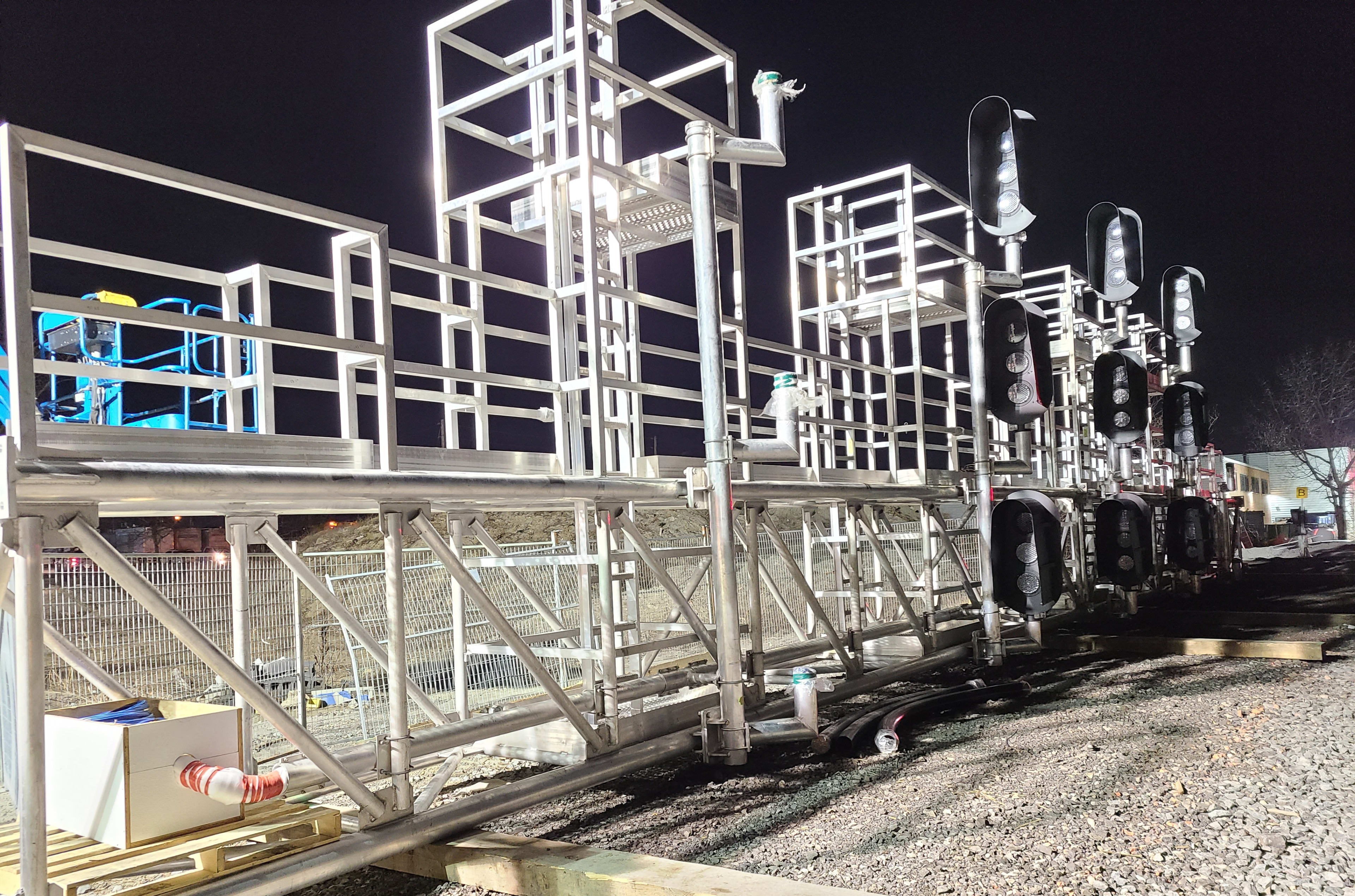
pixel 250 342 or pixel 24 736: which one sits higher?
pixel 250 342

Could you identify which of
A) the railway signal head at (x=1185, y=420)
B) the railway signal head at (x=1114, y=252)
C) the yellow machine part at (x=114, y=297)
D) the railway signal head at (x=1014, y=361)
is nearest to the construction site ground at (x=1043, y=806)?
the railway signal head at (x=1014, y=361)

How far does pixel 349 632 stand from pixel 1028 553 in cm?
676

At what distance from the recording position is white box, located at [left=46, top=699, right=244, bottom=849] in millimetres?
3844

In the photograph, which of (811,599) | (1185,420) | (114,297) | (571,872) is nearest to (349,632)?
(114,297)

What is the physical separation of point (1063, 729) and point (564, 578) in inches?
381

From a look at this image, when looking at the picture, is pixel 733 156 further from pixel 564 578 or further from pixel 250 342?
pixel 564 578

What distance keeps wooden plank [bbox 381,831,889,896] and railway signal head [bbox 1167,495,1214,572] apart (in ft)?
48.5

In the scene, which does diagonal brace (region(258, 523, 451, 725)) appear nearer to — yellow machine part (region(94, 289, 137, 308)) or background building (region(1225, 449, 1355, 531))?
yellow machine part (region(94, 289, 137, 308))

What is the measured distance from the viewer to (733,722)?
6559 mm

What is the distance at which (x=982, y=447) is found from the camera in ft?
32.2

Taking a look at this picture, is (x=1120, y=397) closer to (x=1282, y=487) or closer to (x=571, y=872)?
(x=571, y=872)

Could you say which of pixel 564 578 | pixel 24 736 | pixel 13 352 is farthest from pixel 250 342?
pixel 564 578

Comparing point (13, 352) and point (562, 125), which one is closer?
point (13, 352)

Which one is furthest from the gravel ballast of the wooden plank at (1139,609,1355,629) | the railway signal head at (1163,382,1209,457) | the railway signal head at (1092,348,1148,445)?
the railway signal head at (1163,382,1209,457)
